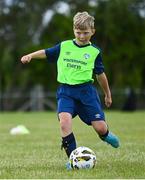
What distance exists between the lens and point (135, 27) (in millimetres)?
47125

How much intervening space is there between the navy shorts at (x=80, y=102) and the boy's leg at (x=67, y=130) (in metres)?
0.09

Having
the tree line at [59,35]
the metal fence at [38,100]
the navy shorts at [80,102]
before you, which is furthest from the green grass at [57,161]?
the tree line at [59,35]

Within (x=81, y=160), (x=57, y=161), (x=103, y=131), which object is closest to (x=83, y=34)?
(x=103, y=131)

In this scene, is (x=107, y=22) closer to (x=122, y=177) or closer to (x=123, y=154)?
(x=123, y=154)

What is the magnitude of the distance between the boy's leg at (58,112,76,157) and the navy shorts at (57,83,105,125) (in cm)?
9

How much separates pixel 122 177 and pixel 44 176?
84 centimetres

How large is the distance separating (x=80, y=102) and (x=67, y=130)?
1.40 ft

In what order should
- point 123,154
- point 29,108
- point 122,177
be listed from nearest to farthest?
point 122,177 → point 123,154 → point 29,108

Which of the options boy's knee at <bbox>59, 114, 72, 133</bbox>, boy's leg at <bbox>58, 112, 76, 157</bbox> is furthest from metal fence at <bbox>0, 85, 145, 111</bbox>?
boy's knee at <bbox>59, 114, 72, 133</bbox>

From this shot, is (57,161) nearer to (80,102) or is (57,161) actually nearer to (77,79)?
(80,102)

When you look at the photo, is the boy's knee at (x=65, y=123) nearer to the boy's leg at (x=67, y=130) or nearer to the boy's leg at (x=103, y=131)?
the boy's leg at (x=67, y=130)

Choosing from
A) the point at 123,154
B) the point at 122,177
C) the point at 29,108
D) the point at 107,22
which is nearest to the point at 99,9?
the point at 107,22

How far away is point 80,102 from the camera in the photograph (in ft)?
25.8

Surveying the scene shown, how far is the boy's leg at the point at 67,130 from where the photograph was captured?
762 cm
